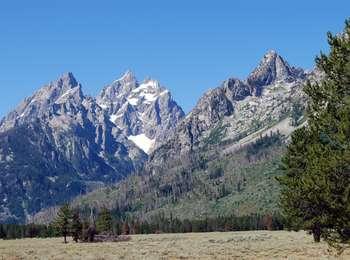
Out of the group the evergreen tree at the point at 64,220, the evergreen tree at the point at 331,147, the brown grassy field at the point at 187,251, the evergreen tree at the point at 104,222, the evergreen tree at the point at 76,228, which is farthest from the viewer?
the evergreen tree at the point at 104,222

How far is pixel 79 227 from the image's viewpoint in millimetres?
123125

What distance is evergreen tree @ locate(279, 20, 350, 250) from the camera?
93.2ft

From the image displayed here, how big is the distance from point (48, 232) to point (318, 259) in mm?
168914

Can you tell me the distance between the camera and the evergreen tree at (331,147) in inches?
1118

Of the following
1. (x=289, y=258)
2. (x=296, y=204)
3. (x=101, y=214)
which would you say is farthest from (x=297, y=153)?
(x=101, y=214)

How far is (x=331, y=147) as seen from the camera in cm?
3027

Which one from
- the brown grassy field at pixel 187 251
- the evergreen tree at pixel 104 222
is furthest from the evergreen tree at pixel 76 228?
the brown grassy field at pixel 187 251

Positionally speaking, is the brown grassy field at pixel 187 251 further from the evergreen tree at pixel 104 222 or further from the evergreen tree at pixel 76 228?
the evergreen tree at pixel 104 222

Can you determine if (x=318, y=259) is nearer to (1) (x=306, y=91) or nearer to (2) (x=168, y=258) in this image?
(2) (x=168, y=258)

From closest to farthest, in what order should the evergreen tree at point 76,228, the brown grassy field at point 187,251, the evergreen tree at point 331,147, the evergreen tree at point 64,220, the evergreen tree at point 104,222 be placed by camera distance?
the evergreen tree at point 331,147, the brown grassy field at point 187,251, the evergreen tree at point 76,228, the evergreen tree at point 64,220, the evergreen tree at point 104,222

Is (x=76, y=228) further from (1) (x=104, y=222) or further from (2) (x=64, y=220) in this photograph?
(1) (x=104, y=222)

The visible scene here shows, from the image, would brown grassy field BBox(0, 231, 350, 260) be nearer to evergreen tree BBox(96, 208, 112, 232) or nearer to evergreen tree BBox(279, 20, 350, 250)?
evergreen tree BBox(279, 20, 350, 250)

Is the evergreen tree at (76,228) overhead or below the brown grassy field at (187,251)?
overhead

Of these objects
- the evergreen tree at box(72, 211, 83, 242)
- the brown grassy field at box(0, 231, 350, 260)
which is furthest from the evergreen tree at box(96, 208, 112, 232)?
the brown grassy field at box(0, 231, 350, 260)
